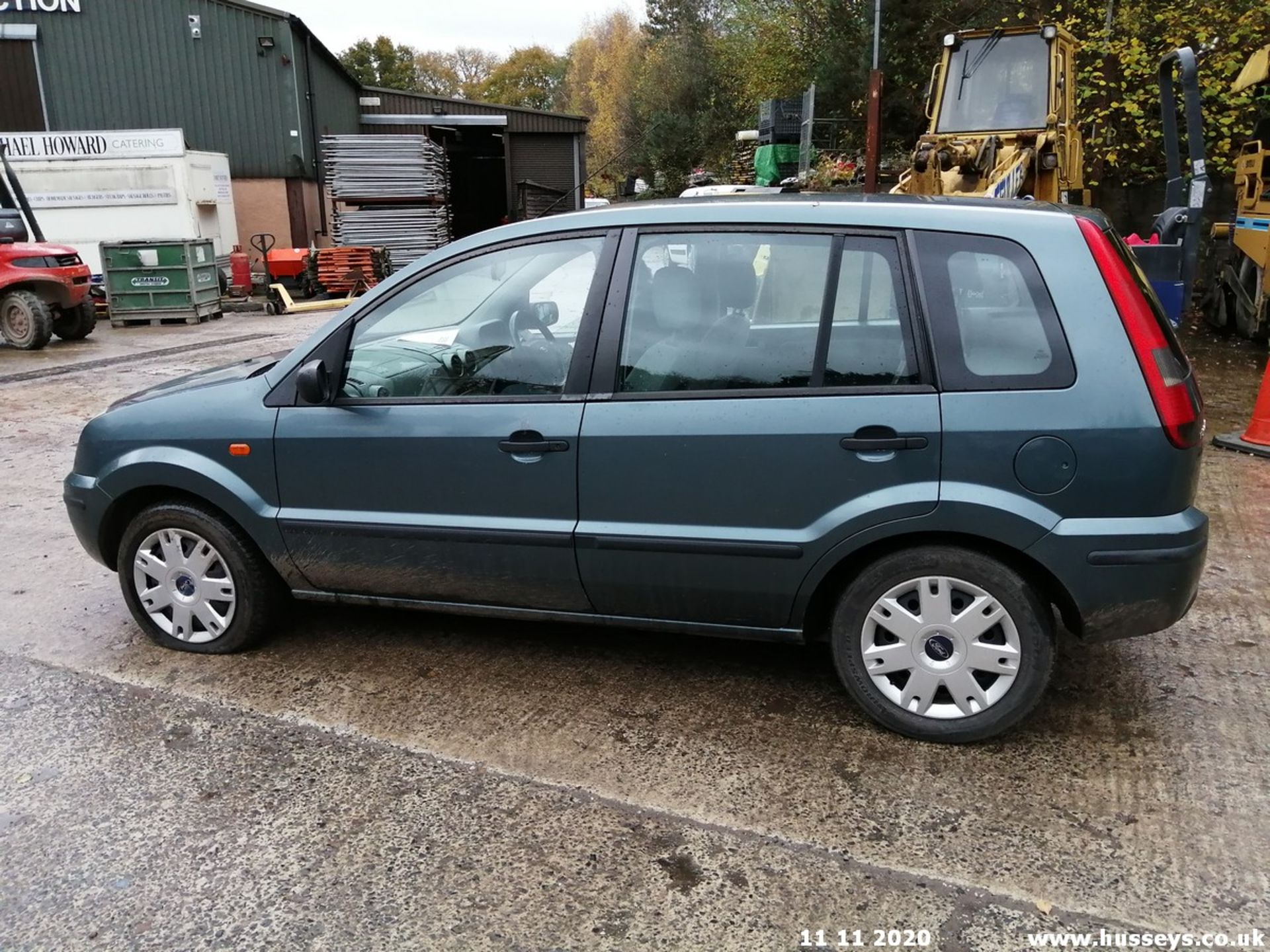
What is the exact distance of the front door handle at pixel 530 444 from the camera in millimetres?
3361

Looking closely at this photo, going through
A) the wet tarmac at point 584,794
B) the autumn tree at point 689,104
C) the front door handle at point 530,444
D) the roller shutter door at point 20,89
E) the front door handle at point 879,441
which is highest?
the autumn tree at point 689,104

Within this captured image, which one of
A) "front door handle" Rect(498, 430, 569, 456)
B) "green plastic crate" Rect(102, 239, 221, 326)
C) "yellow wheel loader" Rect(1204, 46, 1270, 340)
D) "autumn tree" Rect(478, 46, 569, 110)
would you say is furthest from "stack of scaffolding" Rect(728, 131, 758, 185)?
"autumn tree" Rect(478, 46, 569, 110)

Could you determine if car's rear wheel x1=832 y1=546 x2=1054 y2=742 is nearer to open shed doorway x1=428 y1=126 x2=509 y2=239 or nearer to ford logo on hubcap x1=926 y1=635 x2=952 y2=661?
ford logo on hubcap x1=926 y1=635 x2=952 y2=661

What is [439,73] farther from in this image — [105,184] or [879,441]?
[879,441]

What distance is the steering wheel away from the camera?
359 cm

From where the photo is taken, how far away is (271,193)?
23531 mm

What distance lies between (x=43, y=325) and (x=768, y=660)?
488 inches

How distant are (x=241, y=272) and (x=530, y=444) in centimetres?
1716

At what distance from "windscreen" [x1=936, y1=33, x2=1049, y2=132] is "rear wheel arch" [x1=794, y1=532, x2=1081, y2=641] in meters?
8.52

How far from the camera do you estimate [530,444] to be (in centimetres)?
339

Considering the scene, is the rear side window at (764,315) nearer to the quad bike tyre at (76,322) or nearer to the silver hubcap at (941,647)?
the silver hubcap at (941,647)

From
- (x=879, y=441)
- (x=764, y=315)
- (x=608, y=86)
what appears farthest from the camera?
(x=608, y=86)

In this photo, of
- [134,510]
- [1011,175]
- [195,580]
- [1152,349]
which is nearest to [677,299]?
[1152,349]

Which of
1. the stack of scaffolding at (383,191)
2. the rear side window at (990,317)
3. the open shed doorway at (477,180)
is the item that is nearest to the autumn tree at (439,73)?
the open shed doorway at (477,180)
